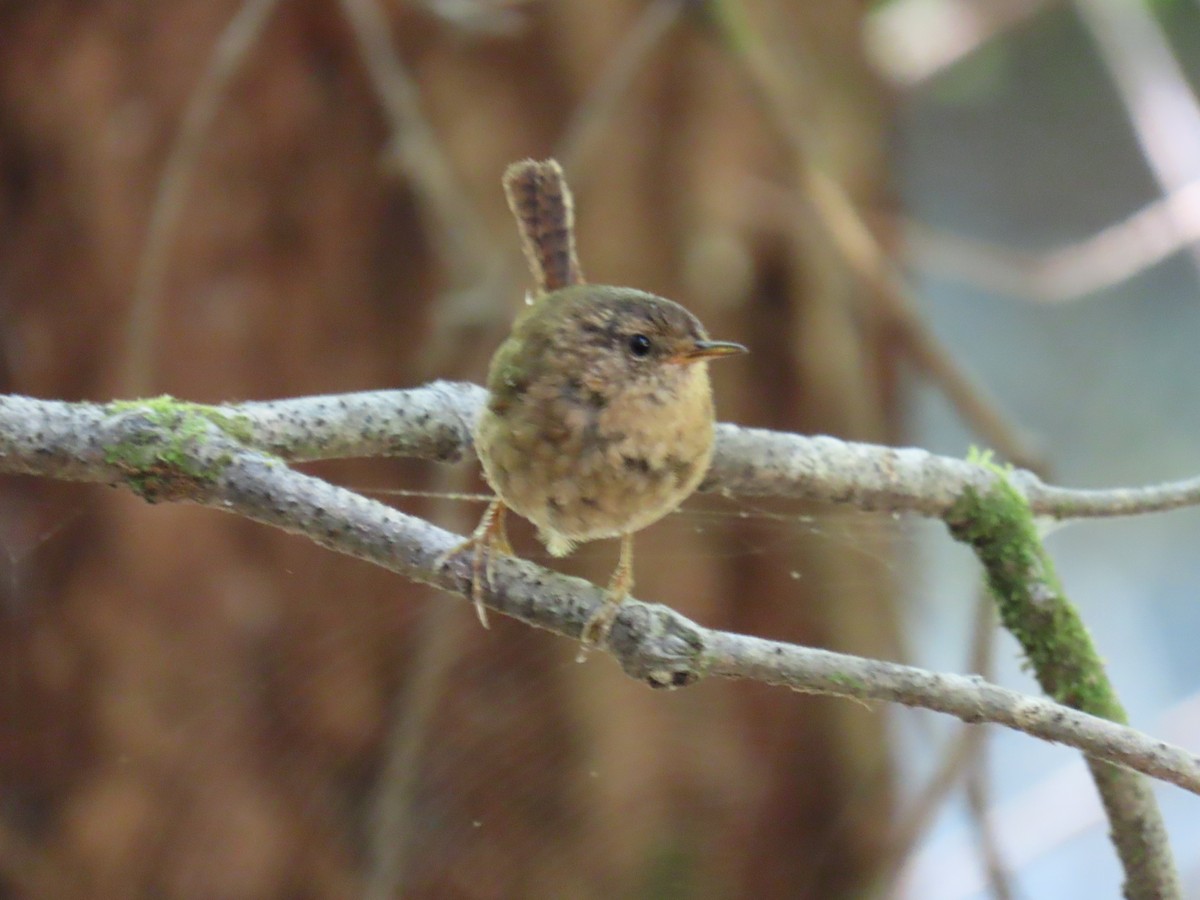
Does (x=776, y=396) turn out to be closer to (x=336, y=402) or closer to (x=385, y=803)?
(x=385, y=803)

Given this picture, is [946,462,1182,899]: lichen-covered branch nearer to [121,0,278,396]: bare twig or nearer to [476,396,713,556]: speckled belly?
[476,396,713,556]: speckled belly

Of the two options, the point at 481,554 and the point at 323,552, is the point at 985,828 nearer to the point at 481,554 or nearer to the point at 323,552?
the point at 323,552

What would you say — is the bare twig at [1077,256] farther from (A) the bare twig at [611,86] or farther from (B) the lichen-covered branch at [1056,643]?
(B) the lichen-covered branch at [1056,643]

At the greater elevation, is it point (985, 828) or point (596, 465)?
point (985, 828)

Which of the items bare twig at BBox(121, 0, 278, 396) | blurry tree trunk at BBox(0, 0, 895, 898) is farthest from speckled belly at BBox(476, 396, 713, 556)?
bare twig at BBox(121, 0, 278, 396)

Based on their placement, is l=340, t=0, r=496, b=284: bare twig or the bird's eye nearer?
the bird's eye

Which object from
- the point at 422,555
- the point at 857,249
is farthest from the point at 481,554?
the point at 857,249

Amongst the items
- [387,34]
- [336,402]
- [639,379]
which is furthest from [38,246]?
[639,379]
